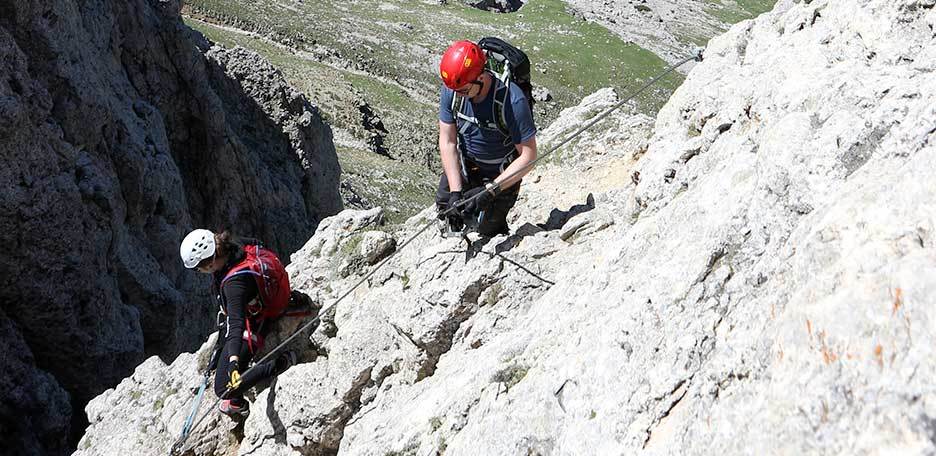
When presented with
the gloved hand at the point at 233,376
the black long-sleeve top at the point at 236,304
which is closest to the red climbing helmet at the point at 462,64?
the black long-sleeve top at the point at 236,304

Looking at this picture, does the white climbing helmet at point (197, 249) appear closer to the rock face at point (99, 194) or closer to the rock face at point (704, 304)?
the rock face at point (704, 304)

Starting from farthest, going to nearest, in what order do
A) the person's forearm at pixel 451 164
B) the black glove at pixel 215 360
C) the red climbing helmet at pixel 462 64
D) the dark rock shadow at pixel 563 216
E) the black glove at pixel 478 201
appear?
1. the dark rock shadow at pixel 563 216
2. the black glove at pixel 215 360
3. the person's forearm at pixel 451 164
4. the black glove at pixel 478 201
5. the red climbing helmet at pixel 462 64

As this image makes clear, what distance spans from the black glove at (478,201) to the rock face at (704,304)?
27.0 inches

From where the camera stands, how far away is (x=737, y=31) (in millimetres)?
13711

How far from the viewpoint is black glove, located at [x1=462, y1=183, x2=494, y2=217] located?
392 inches

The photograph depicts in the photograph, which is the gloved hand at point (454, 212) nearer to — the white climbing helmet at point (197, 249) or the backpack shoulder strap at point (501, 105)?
the backpack shoulder strap at point (501, 105)

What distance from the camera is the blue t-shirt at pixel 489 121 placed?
9578 mm

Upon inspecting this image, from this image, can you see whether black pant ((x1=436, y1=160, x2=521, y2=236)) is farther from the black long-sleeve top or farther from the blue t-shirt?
the black long-sleeve top

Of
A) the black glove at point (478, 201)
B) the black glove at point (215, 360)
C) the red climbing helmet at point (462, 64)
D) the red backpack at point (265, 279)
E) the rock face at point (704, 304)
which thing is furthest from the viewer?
the black glove at point (215, 360)

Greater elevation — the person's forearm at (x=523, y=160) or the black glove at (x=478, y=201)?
the person's forearm at (x=523, y=160)

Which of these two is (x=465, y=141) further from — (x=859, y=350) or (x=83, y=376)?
(x=83, y=376)

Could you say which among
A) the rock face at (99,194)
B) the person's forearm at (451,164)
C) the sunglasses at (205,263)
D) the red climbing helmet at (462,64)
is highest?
the red climbing helmet at (462,64)

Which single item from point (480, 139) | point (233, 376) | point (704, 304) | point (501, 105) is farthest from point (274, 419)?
point (704, 304)

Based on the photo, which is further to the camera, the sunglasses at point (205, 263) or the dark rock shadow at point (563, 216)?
the dark rock shadow at point (563, 216)
